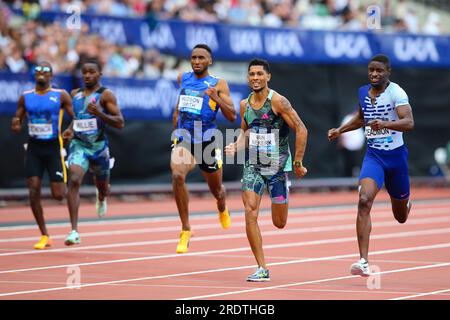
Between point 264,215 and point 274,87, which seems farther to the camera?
point 274,87

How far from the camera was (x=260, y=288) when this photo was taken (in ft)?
36.1

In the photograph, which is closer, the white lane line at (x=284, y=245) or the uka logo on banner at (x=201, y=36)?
the white lane line at (x=284, y=245)

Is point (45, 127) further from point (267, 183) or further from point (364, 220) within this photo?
point (364, 220)

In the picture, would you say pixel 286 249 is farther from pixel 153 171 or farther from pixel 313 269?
pixel 153 171

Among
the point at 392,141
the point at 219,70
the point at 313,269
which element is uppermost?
the point at 219,70

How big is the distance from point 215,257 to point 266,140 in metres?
2.68

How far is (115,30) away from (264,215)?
18.3 ft

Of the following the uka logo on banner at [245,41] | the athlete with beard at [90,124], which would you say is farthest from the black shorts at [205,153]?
the uka logo on banner at [245,41]

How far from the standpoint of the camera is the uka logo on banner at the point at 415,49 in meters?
28.8

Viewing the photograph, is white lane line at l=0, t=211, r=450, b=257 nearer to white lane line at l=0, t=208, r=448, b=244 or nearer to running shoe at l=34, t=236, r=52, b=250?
running shoe at l=34, t=236, r=52, b=250

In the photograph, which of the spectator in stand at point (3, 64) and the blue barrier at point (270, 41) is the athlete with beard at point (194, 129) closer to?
the spectator in stand at point (3, 64)

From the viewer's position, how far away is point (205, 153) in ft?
47.7

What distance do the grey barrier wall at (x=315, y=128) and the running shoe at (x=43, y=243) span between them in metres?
7.13
